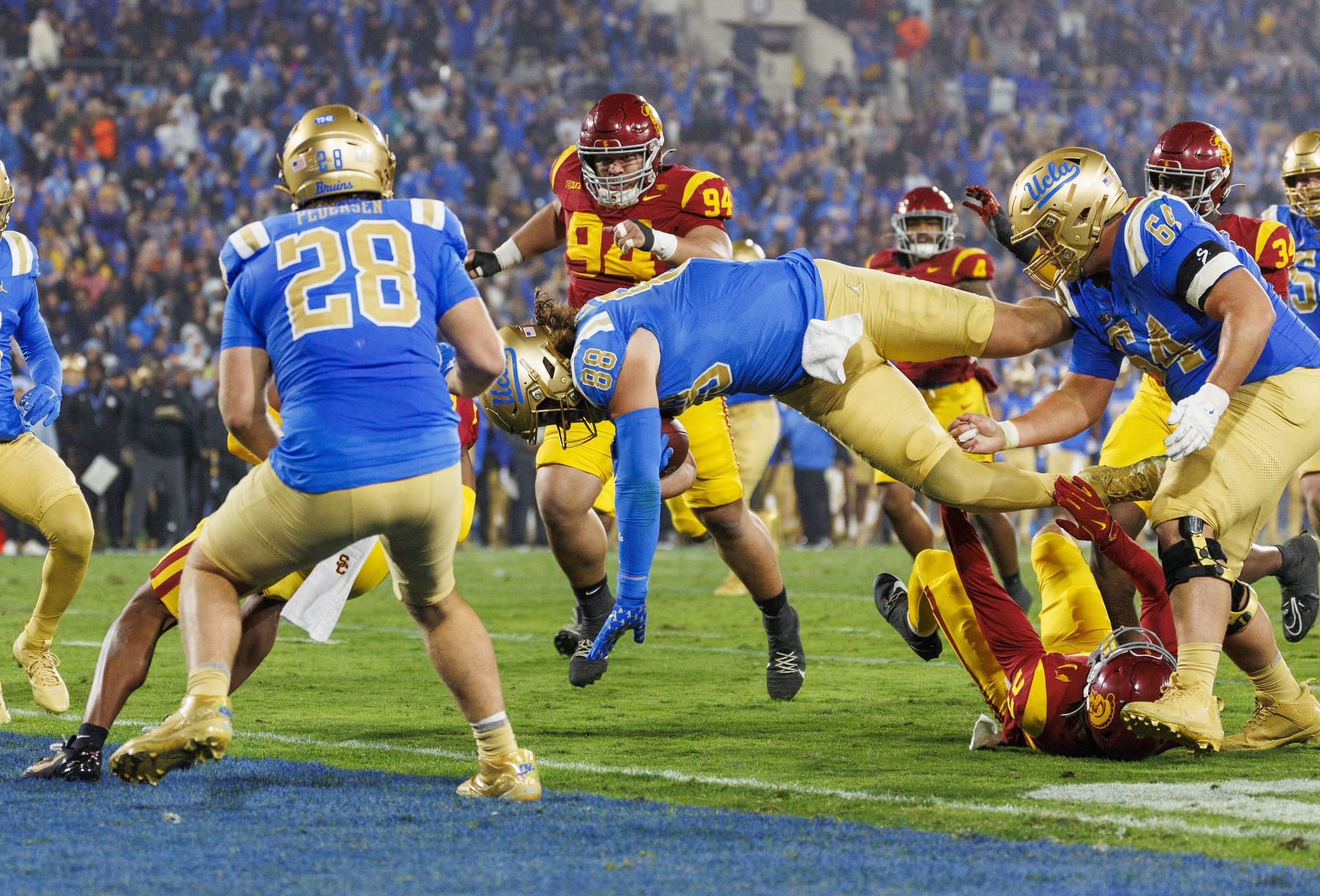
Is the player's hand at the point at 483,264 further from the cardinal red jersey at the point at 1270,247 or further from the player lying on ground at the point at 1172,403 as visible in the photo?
the cardinal red jersey at the point at 1270,247

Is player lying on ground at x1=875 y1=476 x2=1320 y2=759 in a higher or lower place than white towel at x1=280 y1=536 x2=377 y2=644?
lower

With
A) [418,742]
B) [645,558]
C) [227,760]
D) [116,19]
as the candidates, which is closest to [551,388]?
[645,558]

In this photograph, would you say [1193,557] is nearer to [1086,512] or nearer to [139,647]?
[1086,512]

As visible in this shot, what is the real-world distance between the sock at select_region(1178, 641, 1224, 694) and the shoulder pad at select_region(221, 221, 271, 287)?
8.39ft

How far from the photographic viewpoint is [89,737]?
4.12 m

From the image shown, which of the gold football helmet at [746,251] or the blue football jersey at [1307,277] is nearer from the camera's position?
the blue football jersey at [1307,277]

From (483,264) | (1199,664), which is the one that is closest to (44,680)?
(483,264)

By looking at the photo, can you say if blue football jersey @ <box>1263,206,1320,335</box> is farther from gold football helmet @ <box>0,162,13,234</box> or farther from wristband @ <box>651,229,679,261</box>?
gold football helmet @ <box>0,162,13,234</box>

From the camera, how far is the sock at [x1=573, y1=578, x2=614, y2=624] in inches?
248

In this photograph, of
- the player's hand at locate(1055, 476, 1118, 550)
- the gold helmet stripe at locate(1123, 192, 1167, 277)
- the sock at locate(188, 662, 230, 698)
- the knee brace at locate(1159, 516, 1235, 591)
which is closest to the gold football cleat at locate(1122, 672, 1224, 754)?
the knee brace at locate(1159, 516, 1235, 591)

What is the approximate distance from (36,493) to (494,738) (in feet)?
7.79

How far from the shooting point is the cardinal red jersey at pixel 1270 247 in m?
6.03

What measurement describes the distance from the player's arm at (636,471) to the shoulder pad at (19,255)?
235cm

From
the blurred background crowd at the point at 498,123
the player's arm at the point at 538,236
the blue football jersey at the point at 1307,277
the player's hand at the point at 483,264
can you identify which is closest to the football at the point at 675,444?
the player's hand at the point at 483,264
